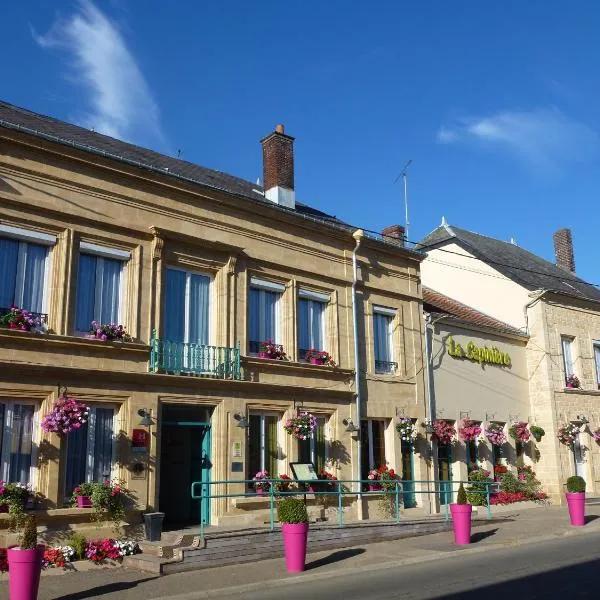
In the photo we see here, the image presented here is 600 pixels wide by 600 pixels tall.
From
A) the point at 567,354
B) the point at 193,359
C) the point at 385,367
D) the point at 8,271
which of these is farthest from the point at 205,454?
the point at 567,354

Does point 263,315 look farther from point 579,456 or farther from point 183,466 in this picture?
point 579,456

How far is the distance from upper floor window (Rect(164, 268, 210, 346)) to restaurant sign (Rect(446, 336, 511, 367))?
7.85m

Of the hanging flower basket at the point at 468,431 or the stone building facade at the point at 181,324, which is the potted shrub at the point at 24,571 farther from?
the hanging flower basket at the point at 468,431

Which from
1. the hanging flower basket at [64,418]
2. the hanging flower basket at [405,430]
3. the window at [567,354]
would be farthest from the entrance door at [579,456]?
the hanging flower basket at [64,418]

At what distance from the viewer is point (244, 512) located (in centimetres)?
1398

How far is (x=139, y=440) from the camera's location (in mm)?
12750

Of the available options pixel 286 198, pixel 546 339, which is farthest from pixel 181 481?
pixel 546 339

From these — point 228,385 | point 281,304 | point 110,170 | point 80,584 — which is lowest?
point 80,584

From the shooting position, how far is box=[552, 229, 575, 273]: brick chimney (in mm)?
29719

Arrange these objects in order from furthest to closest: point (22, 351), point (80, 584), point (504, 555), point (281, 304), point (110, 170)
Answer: point (281, 304)
point (110, 170)
point (504, 555)
point (22, 351)
point (80, 584)

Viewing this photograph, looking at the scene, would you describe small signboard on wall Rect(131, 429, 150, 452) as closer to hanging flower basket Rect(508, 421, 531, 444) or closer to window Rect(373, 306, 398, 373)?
window Rect(373, 306, 398, 373)

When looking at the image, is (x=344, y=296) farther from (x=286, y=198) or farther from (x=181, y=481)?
(x=181, y=481)

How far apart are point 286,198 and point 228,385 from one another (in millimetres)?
5835

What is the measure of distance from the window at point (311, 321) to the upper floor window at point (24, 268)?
5.94 meters
